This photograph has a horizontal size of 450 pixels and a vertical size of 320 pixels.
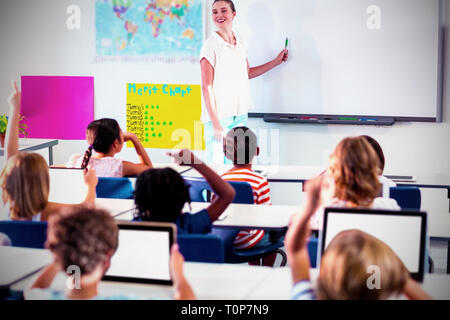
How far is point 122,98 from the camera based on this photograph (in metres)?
5.99

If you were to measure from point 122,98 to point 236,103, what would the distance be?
1361mm

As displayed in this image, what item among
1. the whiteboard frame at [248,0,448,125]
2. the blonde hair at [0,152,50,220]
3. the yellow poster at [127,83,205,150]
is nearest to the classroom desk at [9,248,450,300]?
the blonde hair at [0,152,50,220]

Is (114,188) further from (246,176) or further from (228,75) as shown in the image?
(228,75)

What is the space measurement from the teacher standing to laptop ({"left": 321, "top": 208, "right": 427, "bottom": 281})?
118 inches

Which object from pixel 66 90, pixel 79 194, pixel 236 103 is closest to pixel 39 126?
pixel 66 90

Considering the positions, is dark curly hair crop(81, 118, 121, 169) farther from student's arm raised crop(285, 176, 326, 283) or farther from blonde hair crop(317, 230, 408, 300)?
blonde hair crop(317, 230, 408, 300)

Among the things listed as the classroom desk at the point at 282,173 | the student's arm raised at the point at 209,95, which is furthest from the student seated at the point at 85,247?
the student's arm raised at the point at 209,95

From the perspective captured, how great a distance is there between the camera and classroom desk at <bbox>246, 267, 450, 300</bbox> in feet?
6.75

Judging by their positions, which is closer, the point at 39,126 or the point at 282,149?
the point at 282,149

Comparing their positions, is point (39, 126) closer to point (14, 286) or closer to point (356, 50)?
point (356, 50)

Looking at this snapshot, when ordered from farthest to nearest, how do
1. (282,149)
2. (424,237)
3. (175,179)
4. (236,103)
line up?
(282,149)
(236,103)
(175,179)
(424,237)

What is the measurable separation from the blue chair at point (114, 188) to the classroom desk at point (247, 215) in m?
0.21

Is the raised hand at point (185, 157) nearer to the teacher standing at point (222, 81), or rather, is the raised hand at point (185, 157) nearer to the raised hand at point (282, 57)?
the teacher standing at point (222, 81)

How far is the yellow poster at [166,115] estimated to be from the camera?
583 cm
